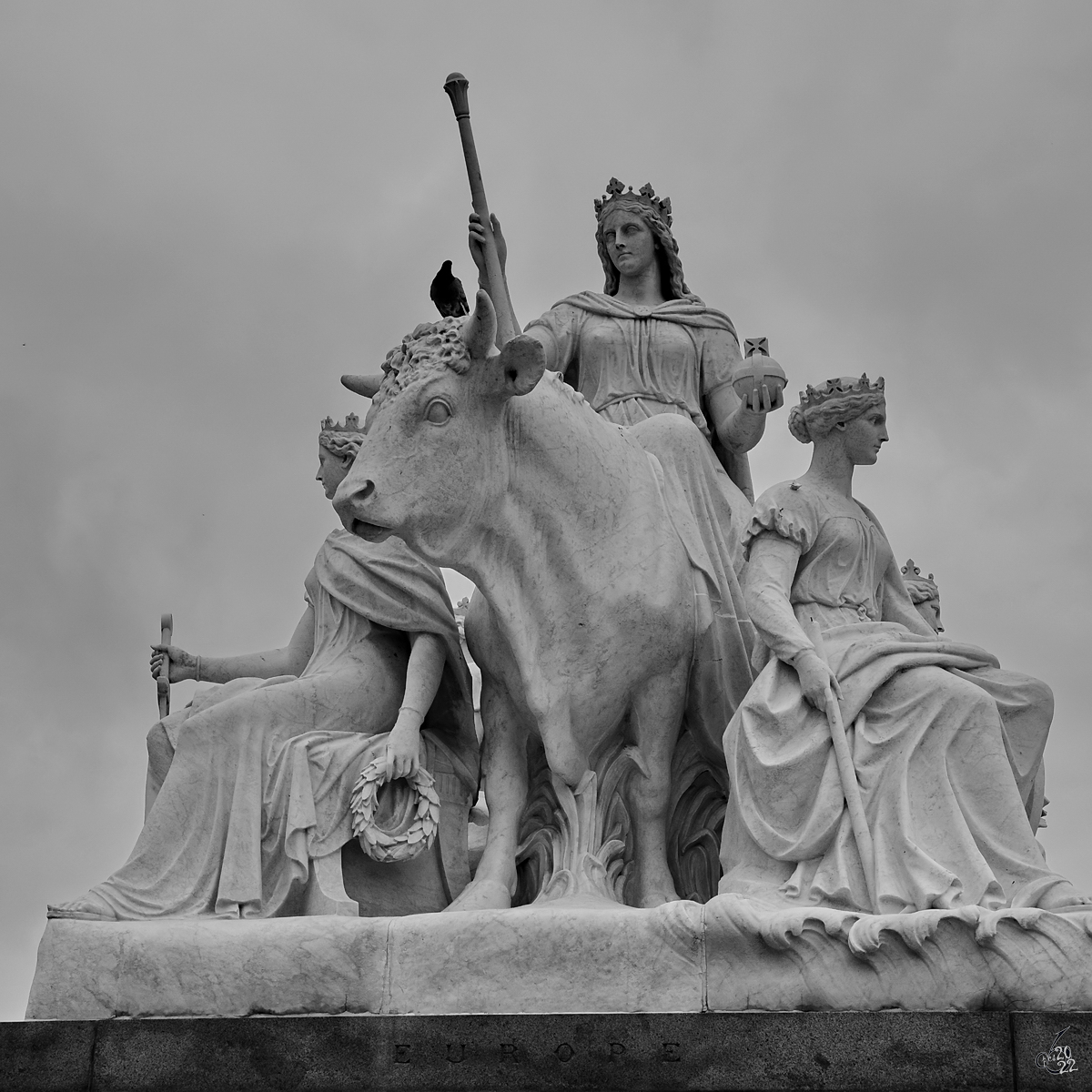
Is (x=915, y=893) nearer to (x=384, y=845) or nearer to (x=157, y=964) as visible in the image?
(x=384, y=845)

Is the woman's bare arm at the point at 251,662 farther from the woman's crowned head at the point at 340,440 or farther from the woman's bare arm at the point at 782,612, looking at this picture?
the woman's bare arm at the point at 782,612

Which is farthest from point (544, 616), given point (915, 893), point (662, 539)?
point (915, 893)

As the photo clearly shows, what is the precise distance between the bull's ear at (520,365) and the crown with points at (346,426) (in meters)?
1.72

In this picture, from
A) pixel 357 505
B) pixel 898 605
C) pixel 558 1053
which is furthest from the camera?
pixel 898 605

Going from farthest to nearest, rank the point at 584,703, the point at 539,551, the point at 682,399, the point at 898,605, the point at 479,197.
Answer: the point at 682,399
the point at 479,197
the point at 898,605
the point at 539,551
the point at 584,703

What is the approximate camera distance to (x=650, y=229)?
42.1 feet

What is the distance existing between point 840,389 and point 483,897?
3.47 meters

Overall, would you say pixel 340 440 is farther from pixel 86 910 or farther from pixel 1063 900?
pixel 1063 900

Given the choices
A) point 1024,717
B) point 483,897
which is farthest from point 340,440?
point 1024,717

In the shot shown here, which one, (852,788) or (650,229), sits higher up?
(650,229)

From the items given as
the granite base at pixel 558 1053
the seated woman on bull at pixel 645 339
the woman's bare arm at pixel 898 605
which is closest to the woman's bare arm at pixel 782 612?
the woman's bare arm at pixel 898 605

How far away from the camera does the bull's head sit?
10.2 meters

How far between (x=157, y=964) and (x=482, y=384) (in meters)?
3.39

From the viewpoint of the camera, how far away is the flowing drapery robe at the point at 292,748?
10.1 m
